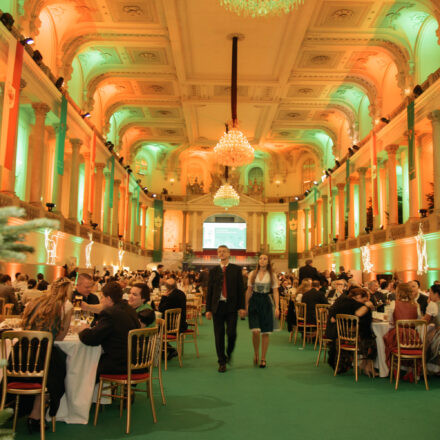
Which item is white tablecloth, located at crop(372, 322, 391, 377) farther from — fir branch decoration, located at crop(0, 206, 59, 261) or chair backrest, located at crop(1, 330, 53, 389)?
fir branch decoration, located at crop(0, 206, 59, 261)

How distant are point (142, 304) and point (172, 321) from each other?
6.71 ft

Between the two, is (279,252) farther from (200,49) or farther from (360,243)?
(200,49)

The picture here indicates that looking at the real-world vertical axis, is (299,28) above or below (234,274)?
above

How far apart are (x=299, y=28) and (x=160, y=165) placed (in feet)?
69.2

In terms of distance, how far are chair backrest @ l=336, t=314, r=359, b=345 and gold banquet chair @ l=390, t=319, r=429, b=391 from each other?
1.69ft

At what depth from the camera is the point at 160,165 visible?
34219mm

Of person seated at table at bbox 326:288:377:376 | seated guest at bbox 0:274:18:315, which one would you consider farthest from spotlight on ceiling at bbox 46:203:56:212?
person seated at table at bbox 326:288:377:376

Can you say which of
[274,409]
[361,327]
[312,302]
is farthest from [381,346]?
[312,302]

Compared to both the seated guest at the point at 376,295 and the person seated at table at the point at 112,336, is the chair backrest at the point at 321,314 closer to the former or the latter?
the seated guest at the point at 376,295

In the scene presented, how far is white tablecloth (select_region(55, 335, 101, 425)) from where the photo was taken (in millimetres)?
4105

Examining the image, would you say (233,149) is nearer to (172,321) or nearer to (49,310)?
(172,321)

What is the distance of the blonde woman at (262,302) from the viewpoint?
666cm

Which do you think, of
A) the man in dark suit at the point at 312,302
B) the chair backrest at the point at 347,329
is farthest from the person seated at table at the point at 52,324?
Answer: the man in dark suit at the point at 312,302

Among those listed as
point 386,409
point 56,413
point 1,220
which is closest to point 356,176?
point 386,409
